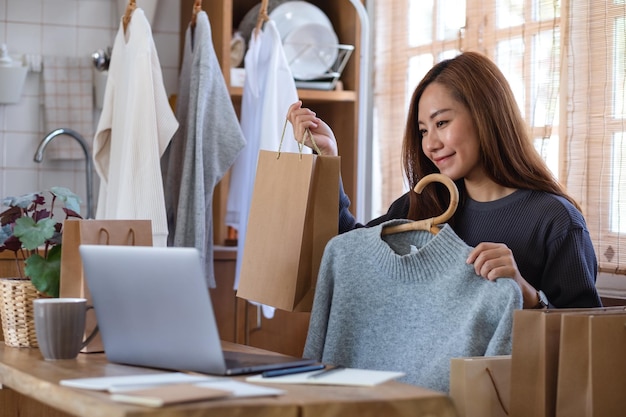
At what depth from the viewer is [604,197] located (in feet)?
7.73

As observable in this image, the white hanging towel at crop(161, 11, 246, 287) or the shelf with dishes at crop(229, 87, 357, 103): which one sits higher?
the shelf with dishes at crop(229, 87, 357, 103)

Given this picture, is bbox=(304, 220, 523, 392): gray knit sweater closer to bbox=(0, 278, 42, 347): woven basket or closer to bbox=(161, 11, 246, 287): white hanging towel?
bbox=(0, 278, 42, 347): woven basket

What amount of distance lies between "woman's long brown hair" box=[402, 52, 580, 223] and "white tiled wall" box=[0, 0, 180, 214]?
65.5 inches

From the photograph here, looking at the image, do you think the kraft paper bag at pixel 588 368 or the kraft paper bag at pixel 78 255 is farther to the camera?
the kraft paper bag at pixel 78 255

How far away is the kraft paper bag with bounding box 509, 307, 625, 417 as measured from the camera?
4.96 ft

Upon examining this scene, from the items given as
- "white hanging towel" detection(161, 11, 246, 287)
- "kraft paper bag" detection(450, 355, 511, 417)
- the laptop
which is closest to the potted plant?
the laptop

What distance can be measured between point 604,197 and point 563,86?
0.32 metres

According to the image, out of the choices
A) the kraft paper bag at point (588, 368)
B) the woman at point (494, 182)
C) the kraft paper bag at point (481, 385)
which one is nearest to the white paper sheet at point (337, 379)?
the kraft paper bag at point (481, 385)

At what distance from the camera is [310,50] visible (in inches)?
130

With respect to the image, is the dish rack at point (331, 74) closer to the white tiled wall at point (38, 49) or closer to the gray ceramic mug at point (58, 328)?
the white tiled wall at point (38, 49)

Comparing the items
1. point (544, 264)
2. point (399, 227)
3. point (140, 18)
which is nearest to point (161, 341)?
point (399, 227)

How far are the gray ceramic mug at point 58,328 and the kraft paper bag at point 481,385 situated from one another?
0.60 meters

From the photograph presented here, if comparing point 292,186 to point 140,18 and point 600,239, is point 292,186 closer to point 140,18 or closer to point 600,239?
point 600,239

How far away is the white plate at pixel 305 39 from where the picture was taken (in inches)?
129
